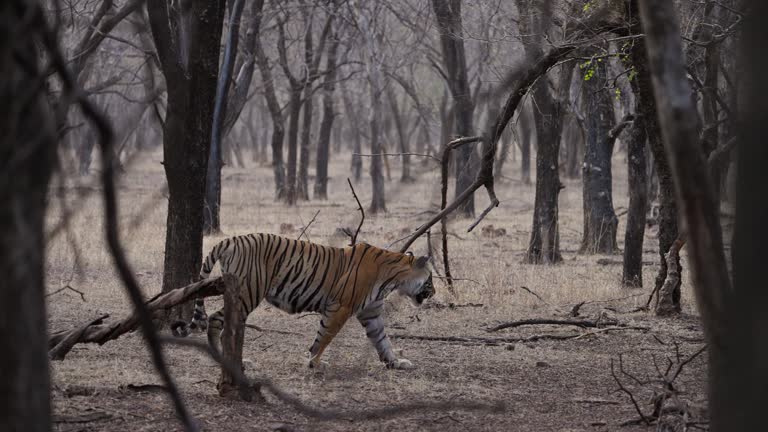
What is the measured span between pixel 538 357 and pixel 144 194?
2197 cm

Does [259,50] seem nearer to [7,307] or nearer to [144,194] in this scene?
[144,194]

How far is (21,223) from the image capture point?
2514mm

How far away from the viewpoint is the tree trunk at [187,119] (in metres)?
7.77

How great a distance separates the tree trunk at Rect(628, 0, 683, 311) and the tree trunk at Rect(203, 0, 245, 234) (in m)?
7.30

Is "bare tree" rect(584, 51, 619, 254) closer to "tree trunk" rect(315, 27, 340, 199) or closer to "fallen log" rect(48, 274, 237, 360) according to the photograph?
"fallen log" rect(48, 274, 237, 360)

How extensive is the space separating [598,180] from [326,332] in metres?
9.68

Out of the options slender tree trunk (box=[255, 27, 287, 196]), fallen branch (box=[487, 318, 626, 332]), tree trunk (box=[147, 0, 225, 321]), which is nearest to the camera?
tree trunk (box=[147, 0, 225, 321])

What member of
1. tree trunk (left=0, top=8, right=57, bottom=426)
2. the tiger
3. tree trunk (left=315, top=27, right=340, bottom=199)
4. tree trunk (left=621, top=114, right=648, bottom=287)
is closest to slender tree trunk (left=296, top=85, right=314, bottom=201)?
tree trunk (left=315, top=27, right=340, bottom=199)

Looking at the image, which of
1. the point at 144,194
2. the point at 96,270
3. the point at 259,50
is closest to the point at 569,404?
the point at 96,270

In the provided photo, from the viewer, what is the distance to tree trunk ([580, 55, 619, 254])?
50.3 ft

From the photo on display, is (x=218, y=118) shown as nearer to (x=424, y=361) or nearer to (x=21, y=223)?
(x=424, y=361)

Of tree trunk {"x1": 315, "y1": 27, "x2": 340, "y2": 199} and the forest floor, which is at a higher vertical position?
tree trunk {"x1": 315, "y1": 27, "x2": 340, "y2": 199}

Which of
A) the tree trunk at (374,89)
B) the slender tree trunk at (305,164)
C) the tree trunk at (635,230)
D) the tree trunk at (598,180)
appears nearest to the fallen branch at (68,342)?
the tree trunk at (635,230)

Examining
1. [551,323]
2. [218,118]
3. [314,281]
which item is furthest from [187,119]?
[218,118]
